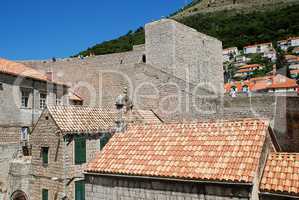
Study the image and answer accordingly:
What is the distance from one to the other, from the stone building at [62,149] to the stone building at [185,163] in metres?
4.59

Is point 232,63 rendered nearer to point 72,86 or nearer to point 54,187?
point 72,86

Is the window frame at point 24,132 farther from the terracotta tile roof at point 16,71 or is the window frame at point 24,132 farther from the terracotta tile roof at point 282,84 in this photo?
the terracotta tile roof at point 282,84

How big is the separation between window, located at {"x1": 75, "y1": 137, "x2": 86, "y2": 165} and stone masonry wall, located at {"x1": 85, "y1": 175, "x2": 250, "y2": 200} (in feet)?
19.1

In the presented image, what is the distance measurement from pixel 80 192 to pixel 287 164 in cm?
1085

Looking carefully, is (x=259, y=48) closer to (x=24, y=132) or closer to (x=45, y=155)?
(x=24, y=132)

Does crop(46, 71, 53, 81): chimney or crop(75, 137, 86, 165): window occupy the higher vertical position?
crop(46, 71, 53, 81): chimney

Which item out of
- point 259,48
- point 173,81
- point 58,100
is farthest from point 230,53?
point 173,81

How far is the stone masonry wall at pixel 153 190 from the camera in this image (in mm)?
8578

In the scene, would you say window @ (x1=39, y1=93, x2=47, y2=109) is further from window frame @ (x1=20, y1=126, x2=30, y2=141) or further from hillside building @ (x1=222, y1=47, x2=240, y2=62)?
hillside building @ (x1=222, y1=47, x2=240, y2=62)

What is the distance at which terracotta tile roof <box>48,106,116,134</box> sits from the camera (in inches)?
670

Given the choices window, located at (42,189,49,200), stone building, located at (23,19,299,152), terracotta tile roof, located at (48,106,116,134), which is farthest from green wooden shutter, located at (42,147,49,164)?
stone building, located at (23,19,299,152)

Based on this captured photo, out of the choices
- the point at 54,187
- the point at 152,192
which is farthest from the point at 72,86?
the point at 152,192

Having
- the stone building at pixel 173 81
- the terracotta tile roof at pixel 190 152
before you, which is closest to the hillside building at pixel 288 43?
the stone building at pixel 173 81

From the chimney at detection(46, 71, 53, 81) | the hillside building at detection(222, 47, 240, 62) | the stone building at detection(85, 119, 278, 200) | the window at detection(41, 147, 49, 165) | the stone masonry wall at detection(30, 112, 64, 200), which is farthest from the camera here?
the hillside building at detection(222, 47, 240, 62)
